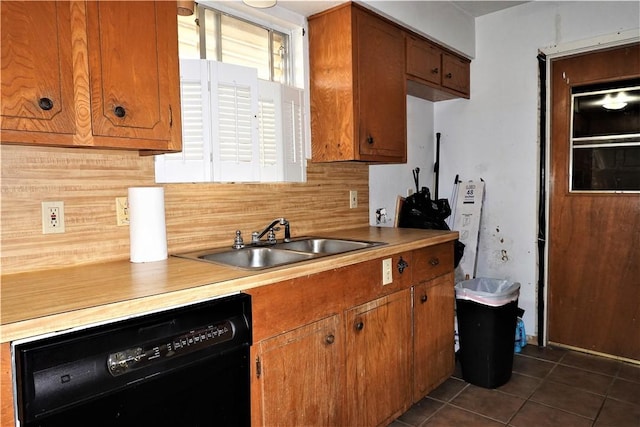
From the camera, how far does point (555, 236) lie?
319cm

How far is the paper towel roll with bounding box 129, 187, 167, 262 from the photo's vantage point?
1689 millimetres

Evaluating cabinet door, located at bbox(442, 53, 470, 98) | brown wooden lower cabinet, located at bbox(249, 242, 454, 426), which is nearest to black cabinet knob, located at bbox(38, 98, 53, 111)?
brown wooden lower cabinet, located at bbox(249, 242, 454, 426)

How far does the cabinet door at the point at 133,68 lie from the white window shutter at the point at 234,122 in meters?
0.37

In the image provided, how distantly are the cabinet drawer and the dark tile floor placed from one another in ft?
2.40

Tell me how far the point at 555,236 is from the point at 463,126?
1.12 metres

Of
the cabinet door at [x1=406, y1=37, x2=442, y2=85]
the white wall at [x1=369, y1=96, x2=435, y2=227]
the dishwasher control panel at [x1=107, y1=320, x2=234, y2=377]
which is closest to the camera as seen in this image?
the dishwasher control panel at [x1=107, y1=320, x2=234, y2=377]

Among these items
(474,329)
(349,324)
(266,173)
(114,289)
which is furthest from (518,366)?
(114,289)

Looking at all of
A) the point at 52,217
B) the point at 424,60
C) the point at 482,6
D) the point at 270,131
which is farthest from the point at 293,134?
the point at 482,6

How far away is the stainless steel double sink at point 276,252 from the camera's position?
6.36ft

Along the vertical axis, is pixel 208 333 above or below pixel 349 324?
above

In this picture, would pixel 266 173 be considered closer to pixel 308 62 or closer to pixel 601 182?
pixel 308 62

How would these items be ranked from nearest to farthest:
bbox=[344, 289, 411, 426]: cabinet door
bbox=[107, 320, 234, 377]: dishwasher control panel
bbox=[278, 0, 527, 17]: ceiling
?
bbox=[107, 320, 234, 377]: dishwasher control panel, bbox=[344, 289, 411, 426]: cabinet door, bbox=[278, 0, 527, 17]: ceiling

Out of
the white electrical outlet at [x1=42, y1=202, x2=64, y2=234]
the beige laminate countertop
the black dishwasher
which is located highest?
the white electrical outlet at [x1=42, y1=202, x2=64, y2=234]

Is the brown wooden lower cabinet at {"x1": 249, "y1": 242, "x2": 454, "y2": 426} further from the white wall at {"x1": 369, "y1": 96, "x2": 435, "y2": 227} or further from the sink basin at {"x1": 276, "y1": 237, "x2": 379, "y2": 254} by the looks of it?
the white wall at {"x1": 369, "y1": 96, "x2": 435, "y2": 227}
